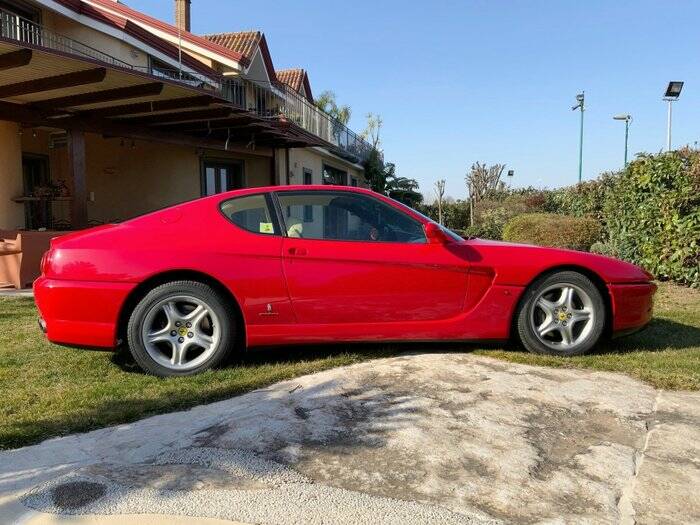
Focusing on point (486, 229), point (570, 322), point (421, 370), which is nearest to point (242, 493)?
point (421, 370)

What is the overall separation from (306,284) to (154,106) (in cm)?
747

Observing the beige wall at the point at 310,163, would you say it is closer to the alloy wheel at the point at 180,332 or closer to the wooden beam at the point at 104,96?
the wooden beam at the point at 104,96

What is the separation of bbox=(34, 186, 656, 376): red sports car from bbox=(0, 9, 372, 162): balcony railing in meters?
6.44

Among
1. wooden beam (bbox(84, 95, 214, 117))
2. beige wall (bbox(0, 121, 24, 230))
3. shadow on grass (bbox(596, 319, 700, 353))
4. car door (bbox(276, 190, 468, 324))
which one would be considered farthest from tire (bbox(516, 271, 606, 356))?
beige wall (bbox(0, 121, 24, 230))

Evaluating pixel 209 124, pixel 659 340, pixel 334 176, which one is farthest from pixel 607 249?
pixel 334 176

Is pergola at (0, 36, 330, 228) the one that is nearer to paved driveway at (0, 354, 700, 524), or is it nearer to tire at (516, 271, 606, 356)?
paved driveway at (0, 354, 700, 524)

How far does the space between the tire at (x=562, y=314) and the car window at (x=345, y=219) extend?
0.96m

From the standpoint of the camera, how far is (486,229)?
65.0 ft

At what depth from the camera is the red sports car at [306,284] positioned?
385 cm

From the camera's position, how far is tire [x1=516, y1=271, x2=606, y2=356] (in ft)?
13.8

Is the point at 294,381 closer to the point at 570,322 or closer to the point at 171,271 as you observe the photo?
the point at 171,271

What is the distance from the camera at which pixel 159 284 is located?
3930 millimetres

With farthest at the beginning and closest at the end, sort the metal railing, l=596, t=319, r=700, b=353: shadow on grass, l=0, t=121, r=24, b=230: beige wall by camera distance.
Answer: the metal railing < l=0, t=121, r=24, b=230: beige wall < l=596, t=319, r=700, b=353: shadow on grass

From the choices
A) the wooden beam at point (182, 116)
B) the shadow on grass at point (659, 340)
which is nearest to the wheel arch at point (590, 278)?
the shadow on grass at point (659, 340)
